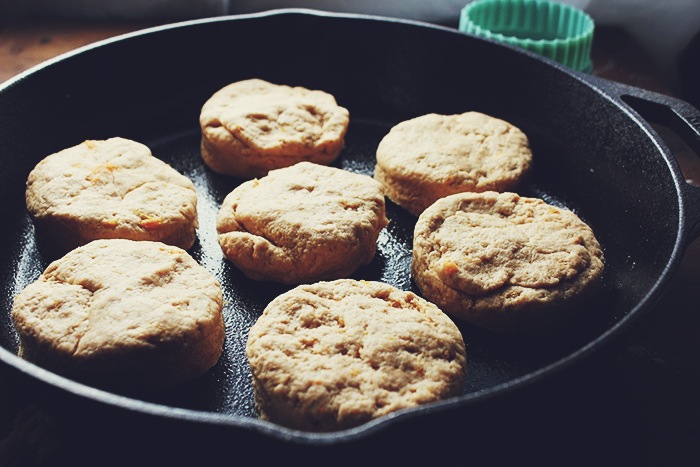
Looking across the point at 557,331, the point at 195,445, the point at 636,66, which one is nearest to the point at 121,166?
the point at 195,445

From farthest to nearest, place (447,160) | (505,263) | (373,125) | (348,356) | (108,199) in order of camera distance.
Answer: (373,125) < (447,160) < (108,199) < (505,263) < (348,356)

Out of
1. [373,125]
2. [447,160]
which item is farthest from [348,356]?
[373,125]

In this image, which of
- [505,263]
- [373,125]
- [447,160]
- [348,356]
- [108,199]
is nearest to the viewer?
[348,356]

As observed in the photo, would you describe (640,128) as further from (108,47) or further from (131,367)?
(108,47)

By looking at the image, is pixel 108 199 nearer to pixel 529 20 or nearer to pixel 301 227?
pixel 301 227

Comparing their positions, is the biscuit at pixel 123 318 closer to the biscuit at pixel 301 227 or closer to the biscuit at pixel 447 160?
the biscuit at pixel 301 227
